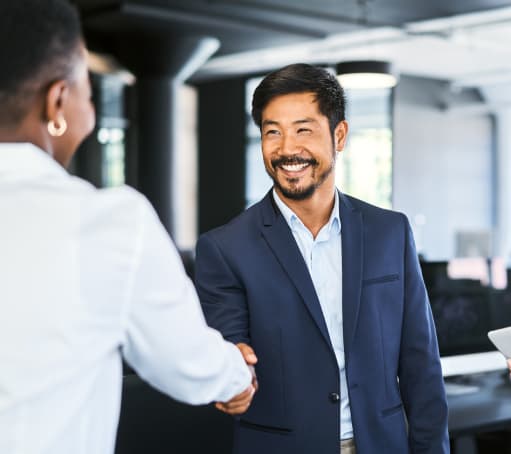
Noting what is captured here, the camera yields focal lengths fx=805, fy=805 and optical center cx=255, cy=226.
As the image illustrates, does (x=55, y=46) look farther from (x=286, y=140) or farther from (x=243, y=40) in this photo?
(x=243, y=40)

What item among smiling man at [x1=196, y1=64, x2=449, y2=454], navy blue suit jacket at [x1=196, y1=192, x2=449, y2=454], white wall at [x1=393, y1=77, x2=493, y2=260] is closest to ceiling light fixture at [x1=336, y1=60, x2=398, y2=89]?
smiling man at [x1=196, y1=64, x2=449, y2=454]

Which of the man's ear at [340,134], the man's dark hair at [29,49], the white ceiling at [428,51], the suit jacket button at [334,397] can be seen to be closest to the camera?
the man's dark hair at [29,49]

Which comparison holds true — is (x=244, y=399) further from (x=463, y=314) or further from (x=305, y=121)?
(x=463, y=314)

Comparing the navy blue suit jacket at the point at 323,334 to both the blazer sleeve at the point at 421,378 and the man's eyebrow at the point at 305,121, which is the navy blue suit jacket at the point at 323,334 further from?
the man's eyebrow at the point at 305,121

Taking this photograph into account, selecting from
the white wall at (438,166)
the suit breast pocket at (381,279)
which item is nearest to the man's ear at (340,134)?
the suit breast pocket at (381,279)

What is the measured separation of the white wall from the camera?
1238 cm

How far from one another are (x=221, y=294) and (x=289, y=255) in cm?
18

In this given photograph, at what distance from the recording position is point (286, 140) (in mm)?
1963

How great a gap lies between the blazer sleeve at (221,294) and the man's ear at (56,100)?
2.61ft

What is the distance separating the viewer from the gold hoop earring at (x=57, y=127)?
3.79 feet

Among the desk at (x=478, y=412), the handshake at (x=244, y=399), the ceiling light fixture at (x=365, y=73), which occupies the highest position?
the ceiling light fixture at (x=365, y=73)

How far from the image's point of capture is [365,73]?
660cm

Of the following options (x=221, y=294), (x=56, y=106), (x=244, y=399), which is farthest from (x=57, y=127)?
(x=221, y=294)

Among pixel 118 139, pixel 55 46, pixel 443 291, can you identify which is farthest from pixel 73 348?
pixel 118 139
